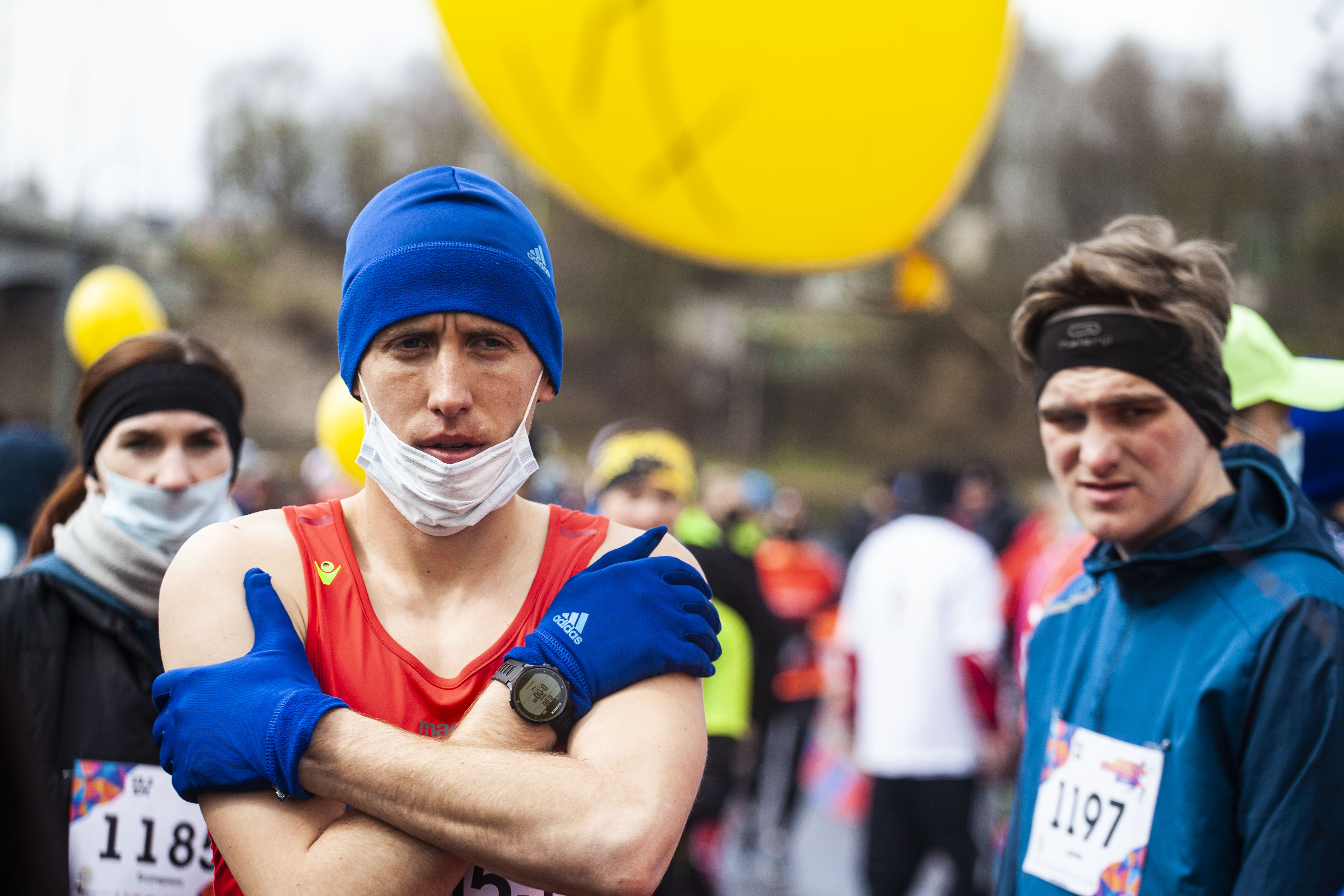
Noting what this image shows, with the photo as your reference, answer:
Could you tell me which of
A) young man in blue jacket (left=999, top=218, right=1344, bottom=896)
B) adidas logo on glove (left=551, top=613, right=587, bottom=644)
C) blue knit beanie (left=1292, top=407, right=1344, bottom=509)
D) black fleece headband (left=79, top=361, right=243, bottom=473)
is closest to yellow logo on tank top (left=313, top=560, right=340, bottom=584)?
adidas logo on glove (left=551, top=613, right=587, bottom=644)

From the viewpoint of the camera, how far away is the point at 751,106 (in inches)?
116

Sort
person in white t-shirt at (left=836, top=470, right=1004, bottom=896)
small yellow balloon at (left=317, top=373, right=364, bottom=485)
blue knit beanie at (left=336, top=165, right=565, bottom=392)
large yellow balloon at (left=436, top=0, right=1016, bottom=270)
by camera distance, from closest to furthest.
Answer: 1. blue knit beanie at (left=336, top=165, right=565, bottom=392)
2. large yellow balloon at (left=436, top=0, right=1016, bottom=270)
3. small yellow balloon at (left=317, top=373, right=364, bottom=485)
4. person in white t-shirt at (left=836, top=470, right=1004, bottom=896)

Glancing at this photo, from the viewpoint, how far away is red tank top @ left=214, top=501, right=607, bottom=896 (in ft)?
5.23

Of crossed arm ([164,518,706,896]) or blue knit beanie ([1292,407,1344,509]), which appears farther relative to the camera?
blue knit beanie ([1292,407,1344,509])

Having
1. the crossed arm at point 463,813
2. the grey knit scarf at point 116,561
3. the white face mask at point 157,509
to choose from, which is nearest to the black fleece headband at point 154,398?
the white face mask at point 157,509

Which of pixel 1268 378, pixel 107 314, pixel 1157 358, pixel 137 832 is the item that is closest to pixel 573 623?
pixel 137 832

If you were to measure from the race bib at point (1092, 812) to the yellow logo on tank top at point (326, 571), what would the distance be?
1596mm

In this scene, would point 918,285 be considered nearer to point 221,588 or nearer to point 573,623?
point 573,623

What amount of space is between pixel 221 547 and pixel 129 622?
2.37 ft

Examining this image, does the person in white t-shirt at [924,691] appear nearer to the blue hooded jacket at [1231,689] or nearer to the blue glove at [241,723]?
the blue hooded jacket at [1231,689]

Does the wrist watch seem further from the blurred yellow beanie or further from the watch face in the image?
the blurred yellow beanie

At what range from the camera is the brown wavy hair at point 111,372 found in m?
2.43

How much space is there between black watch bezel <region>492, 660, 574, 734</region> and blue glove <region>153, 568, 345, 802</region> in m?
0.24

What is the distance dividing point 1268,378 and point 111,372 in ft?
9.50
